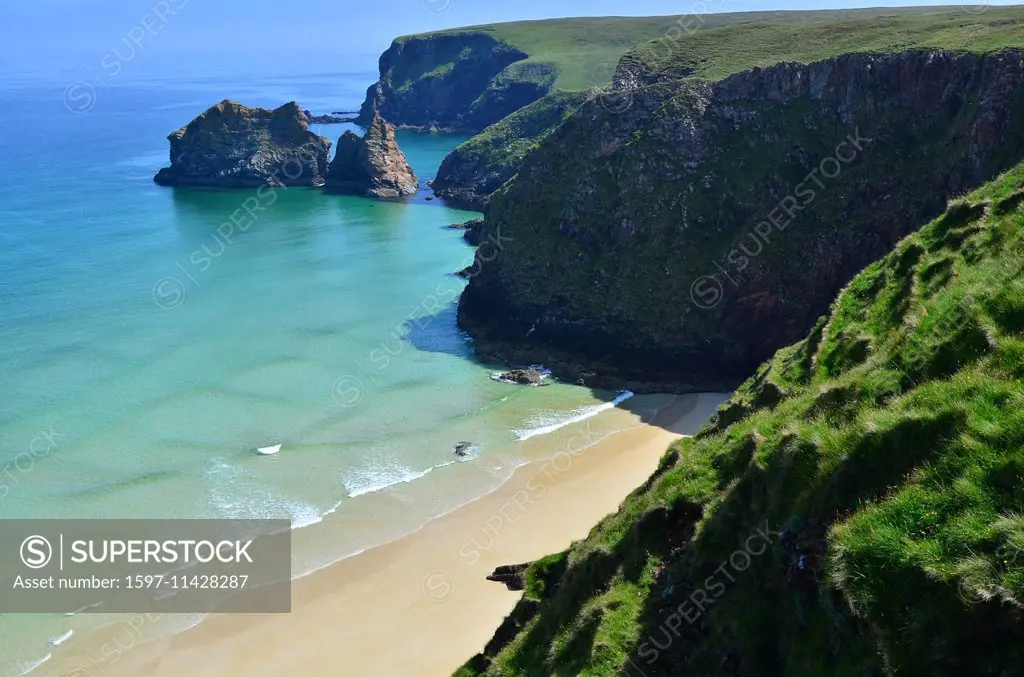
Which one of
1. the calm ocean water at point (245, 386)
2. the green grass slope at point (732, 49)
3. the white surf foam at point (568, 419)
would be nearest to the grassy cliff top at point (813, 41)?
the green grass slope at point (732, 49)

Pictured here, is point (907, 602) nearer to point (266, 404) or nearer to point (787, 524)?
point (787, 524)

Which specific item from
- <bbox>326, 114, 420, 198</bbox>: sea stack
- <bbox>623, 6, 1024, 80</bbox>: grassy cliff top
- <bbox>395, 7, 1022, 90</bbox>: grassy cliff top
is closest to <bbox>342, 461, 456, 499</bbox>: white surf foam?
<bbox>623, 6, 1024, 80</bbox>: grassy cliff top

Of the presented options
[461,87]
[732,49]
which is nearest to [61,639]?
[732,49]

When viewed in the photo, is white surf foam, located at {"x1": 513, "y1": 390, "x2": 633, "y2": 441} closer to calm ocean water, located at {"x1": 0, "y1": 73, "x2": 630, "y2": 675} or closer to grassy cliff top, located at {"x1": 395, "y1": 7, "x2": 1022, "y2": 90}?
calm ocean water, located at {"x1": 0, "y1": 73, "x2": 630, "y2": 675}

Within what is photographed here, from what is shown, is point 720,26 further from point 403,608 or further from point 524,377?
point 403,608

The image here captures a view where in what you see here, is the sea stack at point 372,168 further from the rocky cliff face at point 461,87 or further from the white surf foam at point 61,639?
the white surf foam at point 61,639

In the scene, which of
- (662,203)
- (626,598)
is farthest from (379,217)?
(626,598)
